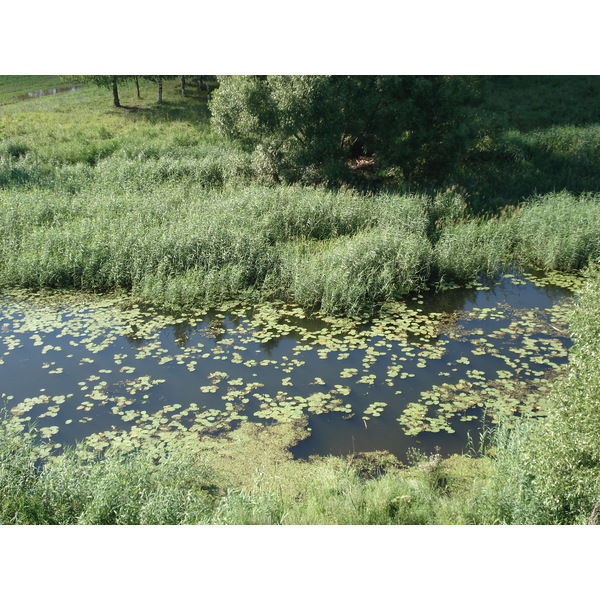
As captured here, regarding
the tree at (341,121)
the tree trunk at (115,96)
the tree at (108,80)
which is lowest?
the tree at (341,121)

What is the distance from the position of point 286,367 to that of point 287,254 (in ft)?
11.7

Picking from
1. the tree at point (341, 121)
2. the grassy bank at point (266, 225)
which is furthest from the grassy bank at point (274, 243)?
the tree at point (341, 121)

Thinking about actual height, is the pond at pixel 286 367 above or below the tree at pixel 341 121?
below

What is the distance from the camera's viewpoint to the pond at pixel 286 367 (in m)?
6.80

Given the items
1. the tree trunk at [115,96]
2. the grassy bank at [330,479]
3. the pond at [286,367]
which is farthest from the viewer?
the tree trunk at [115,96]

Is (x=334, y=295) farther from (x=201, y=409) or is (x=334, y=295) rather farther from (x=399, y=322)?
(x=201, y=409)

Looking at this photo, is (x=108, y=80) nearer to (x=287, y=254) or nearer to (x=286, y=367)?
(x=287, y=254)

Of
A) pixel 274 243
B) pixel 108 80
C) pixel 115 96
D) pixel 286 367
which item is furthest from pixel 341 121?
pixel 115 96

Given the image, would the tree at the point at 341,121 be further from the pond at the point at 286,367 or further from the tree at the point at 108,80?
the tree at the point at 108,80

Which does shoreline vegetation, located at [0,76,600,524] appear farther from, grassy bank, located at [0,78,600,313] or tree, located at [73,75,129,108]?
tree, located at [73,75,129,108]

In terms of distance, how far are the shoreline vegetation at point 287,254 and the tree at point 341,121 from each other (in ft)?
2.36

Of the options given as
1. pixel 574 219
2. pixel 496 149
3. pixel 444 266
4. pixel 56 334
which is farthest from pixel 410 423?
pixel 496 149

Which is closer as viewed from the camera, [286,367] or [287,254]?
[286,367]

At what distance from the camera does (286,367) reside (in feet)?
26.8
